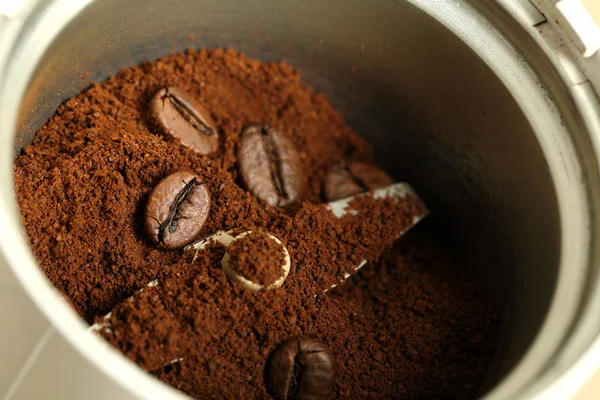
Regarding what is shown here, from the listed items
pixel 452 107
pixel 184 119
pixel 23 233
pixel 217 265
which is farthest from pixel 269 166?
pixel 23 233

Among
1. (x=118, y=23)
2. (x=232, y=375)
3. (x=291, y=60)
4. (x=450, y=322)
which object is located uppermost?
(x=291, y=60)

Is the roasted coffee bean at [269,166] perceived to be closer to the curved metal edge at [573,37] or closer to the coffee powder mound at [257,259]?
the coffee powder mound at [257,259]

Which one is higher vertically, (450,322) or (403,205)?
(403,205)

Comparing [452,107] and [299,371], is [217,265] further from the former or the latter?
[452,107]

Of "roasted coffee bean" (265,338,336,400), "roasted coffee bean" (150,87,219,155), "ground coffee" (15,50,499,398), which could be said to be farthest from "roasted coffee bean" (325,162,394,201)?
"roasted coffee bean" (265,338,336,400)

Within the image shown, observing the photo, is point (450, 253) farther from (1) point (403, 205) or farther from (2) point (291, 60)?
(2) point (291, 60)

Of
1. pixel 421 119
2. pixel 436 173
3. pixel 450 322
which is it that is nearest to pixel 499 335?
pixel 450 322
